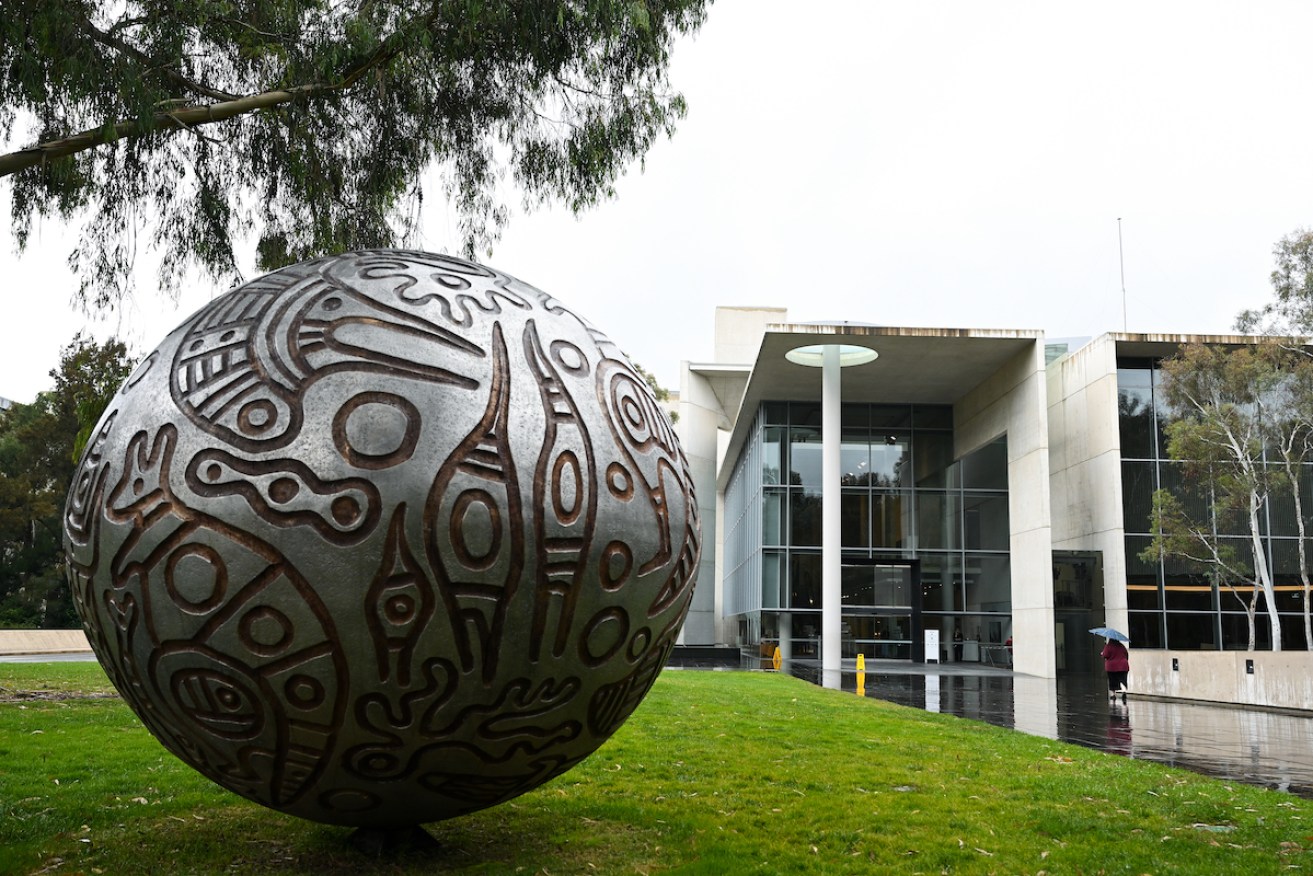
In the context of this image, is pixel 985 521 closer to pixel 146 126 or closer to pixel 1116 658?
pixel 1116 658

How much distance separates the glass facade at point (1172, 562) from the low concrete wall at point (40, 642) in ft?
110

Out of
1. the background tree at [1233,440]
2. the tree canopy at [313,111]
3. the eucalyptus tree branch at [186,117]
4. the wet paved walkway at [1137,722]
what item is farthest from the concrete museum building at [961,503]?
the eucalyptus tree branch at [186,117]

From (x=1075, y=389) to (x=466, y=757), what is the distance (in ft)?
115

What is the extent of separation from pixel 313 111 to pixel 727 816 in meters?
11.0

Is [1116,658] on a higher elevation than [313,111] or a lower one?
lower

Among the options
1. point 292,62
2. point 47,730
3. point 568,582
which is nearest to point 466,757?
point 568,582

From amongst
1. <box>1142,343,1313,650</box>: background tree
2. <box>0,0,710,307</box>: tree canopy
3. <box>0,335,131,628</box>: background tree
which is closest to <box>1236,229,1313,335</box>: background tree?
<box>1142,343,1313,650</box>: background tree

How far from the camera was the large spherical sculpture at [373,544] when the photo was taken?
433cm

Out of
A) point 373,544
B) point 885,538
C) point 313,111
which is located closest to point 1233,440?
point 885,538

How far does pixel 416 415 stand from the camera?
448 centimetres

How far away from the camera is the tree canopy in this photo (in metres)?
11.9

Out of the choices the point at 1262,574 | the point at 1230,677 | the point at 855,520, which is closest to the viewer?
the point at 1230,677

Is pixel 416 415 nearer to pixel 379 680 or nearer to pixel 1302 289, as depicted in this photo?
pixel 379 680

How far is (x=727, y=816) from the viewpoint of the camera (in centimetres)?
720
